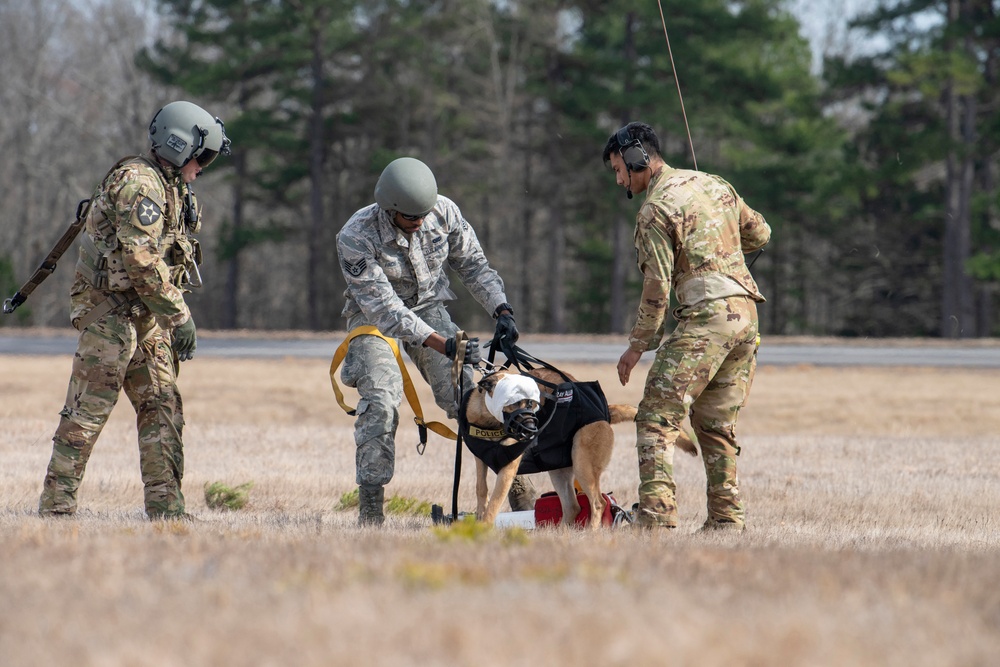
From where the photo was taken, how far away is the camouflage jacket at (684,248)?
6273 mm

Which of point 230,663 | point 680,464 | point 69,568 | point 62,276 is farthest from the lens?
point 62,276

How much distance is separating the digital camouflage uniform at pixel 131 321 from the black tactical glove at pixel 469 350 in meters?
1.76

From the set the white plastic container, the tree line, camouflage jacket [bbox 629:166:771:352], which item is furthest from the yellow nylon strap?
the tree line

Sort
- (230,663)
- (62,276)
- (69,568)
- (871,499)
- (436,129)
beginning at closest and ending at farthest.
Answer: (230,663) < (69,568) < (871,499) < (436,129) < (62,276)

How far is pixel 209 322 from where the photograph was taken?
150ft

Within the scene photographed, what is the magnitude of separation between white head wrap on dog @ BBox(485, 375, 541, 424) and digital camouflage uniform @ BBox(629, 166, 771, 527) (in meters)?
0.70

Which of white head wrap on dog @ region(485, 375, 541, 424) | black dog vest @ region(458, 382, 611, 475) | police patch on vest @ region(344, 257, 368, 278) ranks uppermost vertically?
police patch on vest @ region(344, 257, 368, 278)

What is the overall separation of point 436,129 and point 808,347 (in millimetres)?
17458

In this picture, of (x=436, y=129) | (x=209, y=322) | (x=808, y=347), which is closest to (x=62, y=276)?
(x=209, y=322)

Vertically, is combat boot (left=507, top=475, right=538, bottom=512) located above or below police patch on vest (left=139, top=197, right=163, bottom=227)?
below

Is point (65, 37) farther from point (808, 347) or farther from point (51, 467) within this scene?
point (51, 467)

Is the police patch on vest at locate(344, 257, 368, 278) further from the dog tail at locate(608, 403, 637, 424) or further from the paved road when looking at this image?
the paved road

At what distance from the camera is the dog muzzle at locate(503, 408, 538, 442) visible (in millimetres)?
6004

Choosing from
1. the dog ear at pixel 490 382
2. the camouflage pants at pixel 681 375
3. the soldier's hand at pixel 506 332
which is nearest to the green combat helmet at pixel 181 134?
the soldier's hand at pixel 506 332
